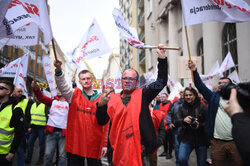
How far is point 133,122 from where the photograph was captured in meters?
2.70

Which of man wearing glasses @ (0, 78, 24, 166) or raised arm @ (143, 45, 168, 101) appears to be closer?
raised arm @ (143, 45, 168, 101)

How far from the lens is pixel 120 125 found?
2.77 m

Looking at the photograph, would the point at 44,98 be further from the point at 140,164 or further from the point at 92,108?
the point at 140,164

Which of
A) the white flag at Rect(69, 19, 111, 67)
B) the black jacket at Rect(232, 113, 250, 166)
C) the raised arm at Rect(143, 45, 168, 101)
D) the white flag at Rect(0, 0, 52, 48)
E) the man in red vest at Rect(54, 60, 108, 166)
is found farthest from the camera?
the white flag at Rect(69, 19, 111, 67)

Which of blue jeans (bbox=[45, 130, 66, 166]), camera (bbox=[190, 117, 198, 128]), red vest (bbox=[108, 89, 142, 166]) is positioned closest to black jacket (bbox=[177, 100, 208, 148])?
camera (bbox=[190, 117, 198, 128])

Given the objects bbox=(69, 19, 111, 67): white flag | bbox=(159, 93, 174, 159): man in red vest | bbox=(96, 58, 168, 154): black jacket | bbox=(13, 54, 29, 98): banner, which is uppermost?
bbox=(69, 19, 111, 67): white flag

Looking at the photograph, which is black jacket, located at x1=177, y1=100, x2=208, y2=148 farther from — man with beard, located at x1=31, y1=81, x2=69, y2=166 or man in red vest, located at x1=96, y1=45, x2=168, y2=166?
man with beard, located at x1=31, y1=81, x2=69, y2=166

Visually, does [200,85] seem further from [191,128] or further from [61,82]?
[61,82]

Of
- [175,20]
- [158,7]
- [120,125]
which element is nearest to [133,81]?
[120,125]

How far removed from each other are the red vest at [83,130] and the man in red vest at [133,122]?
0.69 metres

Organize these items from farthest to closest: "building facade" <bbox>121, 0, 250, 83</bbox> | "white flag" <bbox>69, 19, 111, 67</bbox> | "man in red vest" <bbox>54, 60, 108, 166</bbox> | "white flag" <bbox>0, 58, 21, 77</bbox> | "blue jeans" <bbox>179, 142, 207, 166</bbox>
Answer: "building facade" <bbox>121, 0, 250, 83</bbox>
"white flag" <bbox>0, 58, 21, 77</bbox>
"white flag" <bbox>69, 19, 111, 67</bbox>
"blue jeans" <bbox>179, 142, 207, 166</bbox>
"man in red vest" <bbox>54, 60, 108, 166</bbox>

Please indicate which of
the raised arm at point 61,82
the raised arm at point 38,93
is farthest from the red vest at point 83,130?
the raised arm at point 38,93

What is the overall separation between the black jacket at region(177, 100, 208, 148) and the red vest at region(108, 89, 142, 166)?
2.09 m

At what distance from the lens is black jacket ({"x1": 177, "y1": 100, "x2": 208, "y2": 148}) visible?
444 centimetres
